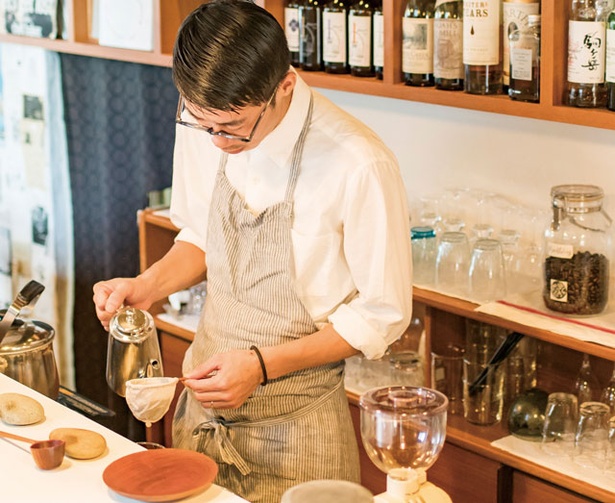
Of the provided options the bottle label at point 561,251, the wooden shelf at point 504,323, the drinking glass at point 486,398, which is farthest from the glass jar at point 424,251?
the bottle label at point 561,251

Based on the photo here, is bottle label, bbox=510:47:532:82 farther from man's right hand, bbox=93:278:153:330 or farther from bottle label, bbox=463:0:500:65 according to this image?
man's right hand, bbox=93:278:153:330

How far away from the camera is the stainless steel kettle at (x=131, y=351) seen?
1977mm

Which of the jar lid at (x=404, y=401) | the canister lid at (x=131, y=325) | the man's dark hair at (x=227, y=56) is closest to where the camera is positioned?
the jar lid at (x=404, y=401)

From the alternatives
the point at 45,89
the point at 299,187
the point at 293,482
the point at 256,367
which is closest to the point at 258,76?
the point at 299,187

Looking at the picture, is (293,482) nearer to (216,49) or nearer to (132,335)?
(132,335)

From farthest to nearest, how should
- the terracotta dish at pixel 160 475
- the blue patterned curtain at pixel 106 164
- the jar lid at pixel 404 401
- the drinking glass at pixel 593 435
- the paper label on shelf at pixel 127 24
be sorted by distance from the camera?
1. the blue patterned curtain at pixel 106 164
2. the paper label on shelf at pixel 127 24
3. the drinking glass at pixel 593 435
4. the terracotta dish at pixel 160 475
5. the jar lid at pixel 404 401


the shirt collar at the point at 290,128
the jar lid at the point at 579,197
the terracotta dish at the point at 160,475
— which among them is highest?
the shirt collar at the point at 290,128

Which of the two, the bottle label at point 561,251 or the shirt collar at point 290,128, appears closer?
the shirt collar at point 290,128

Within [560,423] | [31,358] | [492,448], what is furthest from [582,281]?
[31,358]

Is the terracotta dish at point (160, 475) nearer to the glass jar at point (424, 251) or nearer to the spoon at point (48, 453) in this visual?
the spoon at point (48, 453)

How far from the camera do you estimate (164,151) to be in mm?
3852

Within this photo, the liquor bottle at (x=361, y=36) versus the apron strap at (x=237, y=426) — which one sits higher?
the liquor bottle at (x=361, y=36)

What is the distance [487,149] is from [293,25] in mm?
614

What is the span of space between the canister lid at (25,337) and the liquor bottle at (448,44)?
1081mm
